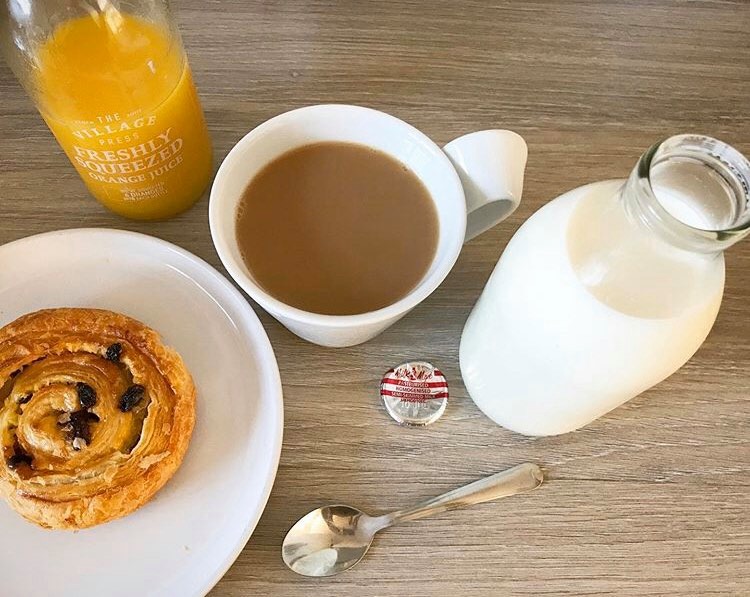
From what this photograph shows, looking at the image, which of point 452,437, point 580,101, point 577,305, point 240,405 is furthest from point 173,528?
point 580,101

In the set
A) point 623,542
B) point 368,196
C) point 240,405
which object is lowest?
point 623,542

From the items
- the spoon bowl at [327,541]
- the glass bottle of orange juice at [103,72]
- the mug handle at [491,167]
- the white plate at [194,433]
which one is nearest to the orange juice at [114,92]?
the glass bottle of orange juice at [103,72]

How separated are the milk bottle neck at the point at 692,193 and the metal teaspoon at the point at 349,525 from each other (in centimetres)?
35

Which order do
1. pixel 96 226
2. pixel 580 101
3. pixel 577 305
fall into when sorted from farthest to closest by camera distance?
1. pixel 580 101
2. pixel 96 226
3. pixel 577 305

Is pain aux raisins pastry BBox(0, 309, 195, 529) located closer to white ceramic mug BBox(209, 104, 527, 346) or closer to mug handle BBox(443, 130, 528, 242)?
white ceramic mug BBox(209, 104, 527, 346)

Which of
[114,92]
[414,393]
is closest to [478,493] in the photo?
[414,393]

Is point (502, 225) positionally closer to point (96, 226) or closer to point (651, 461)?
point (651, 461)

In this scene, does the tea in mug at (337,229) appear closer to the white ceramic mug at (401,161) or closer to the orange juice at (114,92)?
the white ceramic mug at (401,161)

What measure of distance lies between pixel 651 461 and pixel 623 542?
0.32ft

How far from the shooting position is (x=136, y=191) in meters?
0.81

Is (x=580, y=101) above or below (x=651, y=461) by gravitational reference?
above

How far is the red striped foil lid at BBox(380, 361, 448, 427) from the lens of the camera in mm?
794

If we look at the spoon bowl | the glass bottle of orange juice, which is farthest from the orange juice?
the spoon bowl

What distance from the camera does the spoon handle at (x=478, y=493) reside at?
2.43ft
